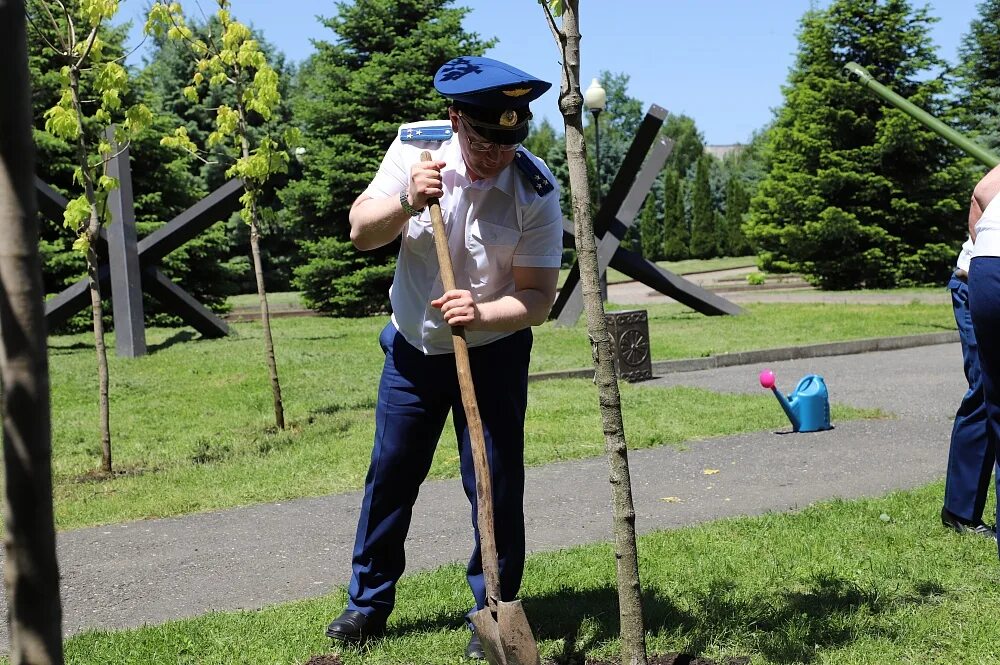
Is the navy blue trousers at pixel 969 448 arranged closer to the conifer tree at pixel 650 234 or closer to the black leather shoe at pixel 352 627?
the black leather shoe at pixel 352 627

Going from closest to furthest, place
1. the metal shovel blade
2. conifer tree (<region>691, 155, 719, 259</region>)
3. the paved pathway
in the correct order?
the metal shovel blade, the paved pathway, conifer tree (<region>691, 155, 719, 259</region>)

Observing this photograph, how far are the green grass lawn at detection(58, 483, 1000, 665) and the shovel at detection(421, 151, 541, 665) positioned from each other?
1.36 feet

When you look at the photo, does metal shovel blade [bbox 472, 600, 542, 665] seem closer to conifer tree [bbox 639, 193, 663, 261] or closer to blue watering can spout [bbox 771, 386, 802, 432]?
blue watering can spout [bbox 771, 386, 802, 432]

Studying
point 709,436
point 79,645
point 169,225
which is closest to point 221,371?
point 169,225

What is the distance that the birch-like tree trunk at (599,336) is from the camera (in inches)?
122

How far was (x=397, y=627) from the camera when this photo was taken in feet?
13.1

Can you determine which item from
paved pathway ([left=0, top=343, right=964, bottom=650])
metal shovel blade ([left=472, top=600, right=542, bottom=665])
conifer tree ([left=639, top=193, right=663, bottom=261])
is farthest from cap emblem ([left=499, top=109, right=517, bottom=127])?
conifer tree ([left=639, top=193, right=663, bottom=261])

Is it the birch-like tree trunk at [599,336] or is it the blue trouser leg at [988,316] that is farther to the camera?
the blue trouser leg at [988,316]

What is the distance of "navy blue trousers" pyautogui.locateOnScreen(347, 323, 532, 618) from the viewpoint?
364 centimetres

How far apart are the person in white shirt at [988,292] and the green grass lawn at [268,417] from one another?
359 cm

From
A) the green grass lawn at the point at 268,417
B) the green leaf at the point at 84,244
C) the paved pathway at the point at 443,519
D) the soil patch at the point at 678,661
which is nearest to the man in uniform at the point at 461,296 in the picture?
the soil patch at the point at 678,661

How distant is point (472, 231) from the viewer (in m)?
3.52

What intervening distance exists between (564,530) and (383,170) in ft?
8.69

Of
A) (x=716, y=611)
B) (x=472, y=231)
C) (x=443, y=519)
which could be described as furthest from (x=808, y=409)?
(x=472, y=231)
